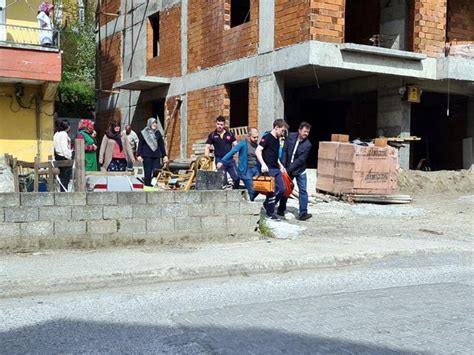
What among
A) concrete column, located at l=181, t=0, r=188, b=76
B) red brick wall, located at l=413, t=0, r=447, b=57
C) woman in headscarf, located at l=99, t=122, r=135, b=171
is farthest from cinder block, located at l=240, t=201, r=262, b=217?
concrete column, located at l=181, t=0, r=188, b=76

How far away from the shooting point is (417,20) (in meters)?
15.1

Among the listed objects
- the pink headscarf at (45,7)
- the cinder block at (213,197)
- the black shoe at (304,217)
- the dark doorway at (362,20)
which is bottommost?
the black shoe at (304,217)

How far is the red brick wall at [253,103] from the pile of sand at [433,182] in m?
4.21

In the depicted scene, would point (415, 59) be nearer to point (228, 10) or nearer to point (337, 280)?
point (228, 10)

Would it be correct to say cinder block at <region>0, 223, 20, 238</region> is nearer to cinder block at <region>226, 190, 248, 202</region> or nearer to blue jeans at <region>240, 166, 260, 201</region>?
cinder block at <region>226, 190, 248, 202</region>

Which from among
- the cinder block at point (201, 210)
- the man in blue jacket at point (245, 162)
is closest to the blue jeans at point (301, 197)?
the man in blue jacket at point (245, 162)

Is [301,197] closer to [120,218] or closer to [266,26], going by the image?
[120,218]

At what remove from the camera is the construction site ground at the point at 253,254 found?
5.93 m

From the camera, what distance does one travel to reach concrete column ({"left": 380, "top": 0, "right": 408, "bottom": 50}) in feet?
52.0

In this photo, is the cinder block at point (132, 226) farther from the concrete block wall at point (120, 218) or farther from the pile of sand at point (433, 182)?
the pile of sand at point (433, 182)

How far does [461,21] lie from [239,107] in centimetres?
766

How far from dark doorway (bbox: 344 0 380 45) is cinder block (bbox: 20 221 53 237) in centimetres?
1272

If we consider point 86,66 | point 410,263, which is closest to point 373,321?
point 410,263

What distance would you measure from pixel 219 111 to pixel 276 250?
32.3ft
